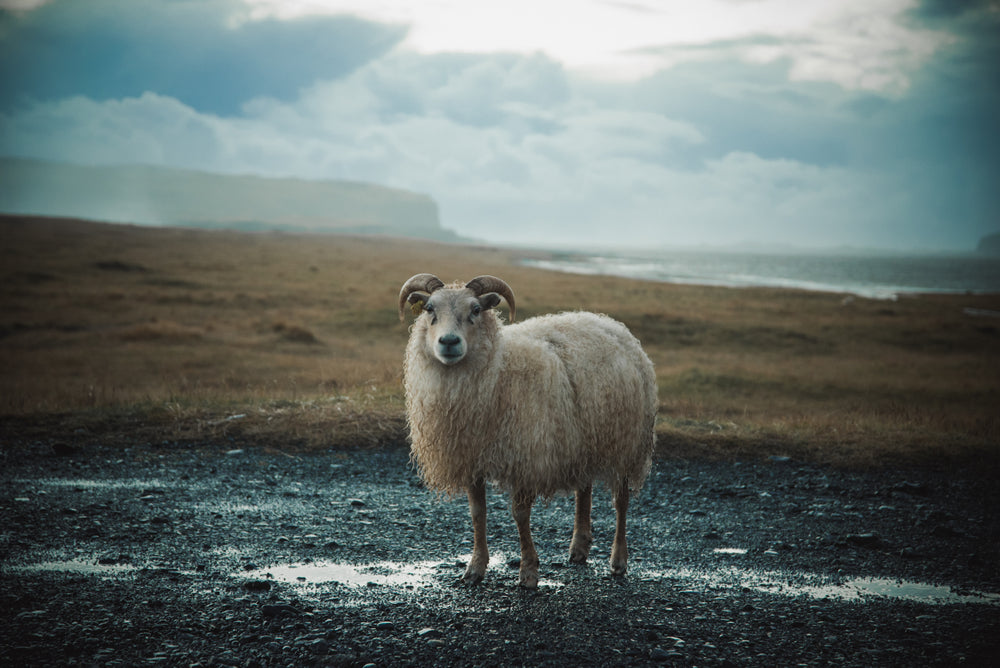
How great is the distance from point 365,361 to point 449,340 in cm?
1684

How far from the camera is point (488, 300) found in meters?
7.73

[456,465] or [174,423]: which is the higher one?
[456,465]

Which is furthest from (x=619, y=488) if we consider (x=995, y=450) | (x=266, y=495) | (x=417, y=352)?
(x=995, y=450)

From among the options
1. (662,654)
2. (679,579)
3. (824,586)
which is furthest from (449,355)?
(824,586)

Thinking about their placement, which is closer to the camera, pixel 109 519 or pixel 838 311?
pixel 109 519

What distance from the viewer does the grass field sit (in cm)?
1324

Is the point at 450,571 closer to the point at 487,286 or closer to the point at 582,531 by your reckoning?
the point at 582,531

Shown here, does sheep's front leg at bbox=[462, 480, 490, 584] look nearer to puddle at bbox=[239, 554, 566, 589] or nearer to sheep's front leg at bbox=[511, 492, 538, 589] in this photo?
puddle at bbox=[239, 554, 566, 589]

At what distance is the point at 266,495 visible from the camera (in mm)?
10180

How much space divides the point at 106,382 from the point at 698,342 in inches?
902

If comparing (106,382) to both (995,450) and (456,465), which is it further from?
(995,450)

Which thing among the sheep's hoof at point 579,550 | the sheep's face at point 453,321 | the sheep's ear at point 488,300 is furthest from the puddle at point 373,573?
the sheep's ear at point 488,300

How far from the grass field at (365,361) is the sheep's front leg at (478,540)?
18.1ft

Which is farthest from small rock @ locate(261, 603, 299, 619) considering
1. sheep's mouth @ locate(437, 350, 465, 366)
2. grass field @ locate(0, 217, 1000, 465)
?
grass field @ locate(0, 217, 1000, 465)
